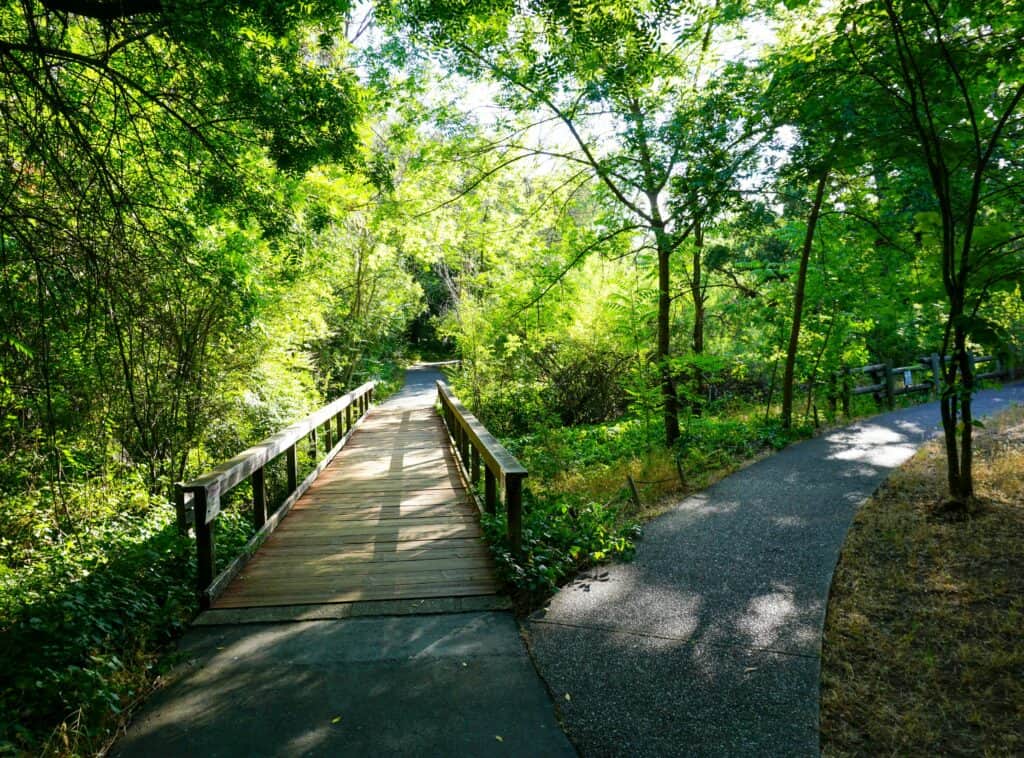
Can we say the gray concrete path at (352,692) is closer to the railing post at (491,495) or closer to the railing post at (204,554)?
the railing post at (204,554)

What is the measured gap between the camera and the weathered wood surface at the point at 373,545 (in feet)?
14.5

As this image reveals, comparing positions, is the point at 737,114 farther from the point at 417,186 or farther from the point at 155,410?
the point at 155,410

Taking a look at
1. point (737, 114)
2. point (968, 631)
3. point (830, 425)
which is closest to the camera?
point (968, 631)

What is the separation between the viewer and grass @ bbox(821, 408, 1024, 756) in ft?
8.98

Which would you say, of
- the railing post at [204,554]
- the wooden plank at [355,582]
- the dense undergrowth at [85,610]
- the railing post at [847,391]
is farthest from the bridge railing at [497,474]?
the railing post at [847,391]

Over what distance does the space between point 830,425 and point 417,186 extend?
8.64 m

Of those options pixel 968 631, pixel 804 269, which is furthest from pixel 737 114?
pixel 968 631

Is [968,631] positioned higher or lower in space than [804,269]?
lower

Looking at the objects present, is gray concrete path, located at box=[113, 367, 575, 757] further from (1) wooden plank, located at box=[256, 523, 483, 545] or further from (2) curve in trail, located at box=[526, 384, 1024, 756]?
(1) wooden plank, located at box=[256, 523, 483, 545]

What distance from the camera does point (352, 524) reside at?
6.12 meters

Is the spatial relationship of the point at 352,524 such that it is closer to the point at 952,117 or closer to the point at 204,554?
the point at 204,554

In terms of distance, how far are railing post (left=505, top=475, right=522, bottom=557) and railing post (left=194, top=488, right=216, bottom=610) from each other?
209cm

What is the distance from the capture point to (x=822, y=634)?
11.8 ft

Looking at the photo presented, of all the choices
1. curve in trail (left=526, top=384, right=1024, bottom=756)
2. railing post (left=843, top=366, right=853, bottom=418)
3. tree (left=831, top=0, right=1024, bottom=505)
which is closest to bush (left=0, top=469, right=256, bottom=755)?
curve in trail (left=526, top=384, right=1024, bottom=756)
